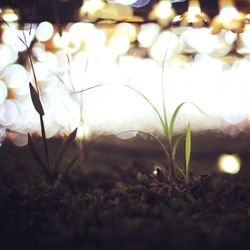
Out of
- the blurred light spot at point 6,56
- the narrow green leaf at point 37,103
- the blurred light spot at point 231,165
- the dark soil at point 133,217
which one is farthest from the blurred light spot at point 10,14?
the blurred light spot at point 6,56

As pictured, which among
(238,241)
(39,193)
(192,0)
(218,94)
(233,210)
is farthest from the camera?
(218,94)

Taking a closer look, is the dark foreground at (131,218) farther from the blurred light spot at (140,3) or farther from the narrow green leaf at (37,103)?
the blurred light spot at (140,3)

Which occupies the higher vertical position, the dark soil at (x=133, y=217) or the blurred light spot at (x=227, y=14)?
the blurred light spot at (x=227, y=14)

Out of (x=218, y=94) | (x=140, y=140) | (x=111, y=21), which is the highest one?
(x=111, y=21)

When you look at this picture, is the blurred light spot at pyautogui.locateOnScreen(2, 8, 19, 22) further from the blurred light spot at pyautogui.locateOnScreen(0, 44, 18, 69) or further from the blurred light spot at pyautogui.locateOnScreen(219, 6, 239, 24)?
the blurred light spot at pyautogui.locateOnScreen(0, 44, 18, 69)

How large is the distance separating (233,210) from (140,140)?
3516mm

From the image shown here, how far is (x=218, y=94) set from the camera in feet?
25.4

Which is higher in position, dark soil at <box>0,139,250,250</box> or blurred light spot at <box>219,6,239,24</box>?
blurred light spot at <box>219,6,239,24</box>

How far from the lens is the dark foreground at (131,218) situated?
110 centimetres

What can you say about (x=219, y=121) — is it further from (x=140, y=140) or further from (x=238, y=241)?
(x=238, y=241)

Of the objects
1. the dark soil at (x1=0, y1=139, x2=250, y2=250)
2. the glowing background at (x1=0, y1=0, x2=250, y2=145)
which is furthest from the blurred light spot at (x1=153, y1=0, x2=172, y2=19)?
the dark soil at (x1=0, y1=139, x2=250, y2=250)

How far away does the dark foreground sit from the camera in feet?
3.62

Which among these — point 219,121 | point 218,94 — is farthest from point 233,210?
point 218,94

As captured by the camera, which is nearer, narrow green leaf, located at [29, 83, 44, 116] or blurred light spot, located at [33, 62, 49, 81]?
narrow green leaf, located at [29, 83, 44, 116]
